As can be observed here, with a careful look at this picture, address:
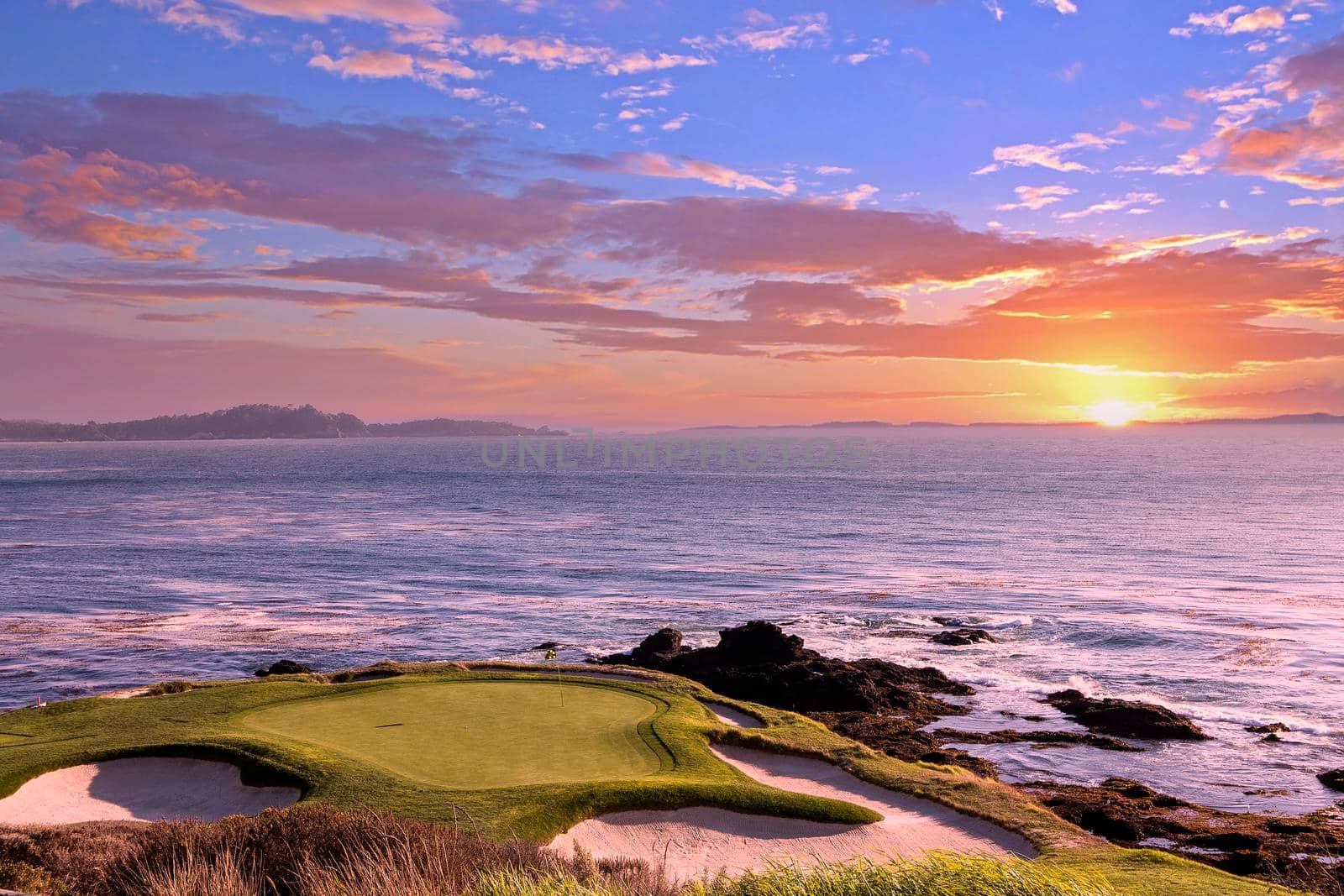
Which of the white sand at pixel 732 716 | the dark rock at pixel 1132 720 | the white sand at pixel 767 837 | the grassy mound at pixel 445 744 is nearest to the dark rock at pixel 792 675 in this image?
Result: the dark rock at pixel 1132 720

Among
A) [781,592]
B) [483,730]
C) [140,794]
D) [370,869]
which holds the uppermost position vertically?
[370,869]

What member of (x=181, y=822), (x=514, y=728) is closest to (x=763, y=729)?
(x=514, y=728)

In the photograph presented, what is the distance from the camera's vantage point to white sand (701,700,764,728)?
745 inches

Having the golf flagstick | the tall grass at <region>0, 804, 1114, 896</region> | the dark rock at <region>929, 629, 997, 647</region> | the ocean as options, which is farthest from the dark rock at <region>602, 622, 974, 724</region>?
the tall grass at <region>0, 804, 1114, 896</region>

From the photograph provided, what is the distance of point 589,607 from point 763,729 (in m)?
24.0

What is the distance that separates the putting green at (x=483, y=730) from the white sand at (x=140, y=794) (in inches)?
54.5

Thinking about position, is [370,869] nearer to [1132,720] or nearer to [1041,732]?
[1041,732]

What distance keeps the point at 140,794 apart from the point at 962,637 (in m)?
27.9

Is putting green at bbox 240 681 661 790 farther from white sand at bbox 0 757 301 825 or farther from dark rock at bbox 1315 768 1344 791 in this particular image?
dark rock at bbox 1315 768 1344 791

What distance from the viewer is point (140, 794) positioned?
1449 centimetres

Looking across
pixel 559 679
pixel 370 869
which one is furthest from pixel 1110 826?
pixel 370 869

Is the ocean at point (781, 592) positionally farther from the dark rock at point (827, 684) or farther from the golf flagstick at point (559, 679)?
the golf flagstick at point (559, 679)

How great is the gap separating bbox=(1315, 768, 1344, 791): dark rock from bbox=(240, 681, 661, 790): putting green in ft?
46.2

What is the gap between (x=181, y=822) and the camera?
1079 cm
